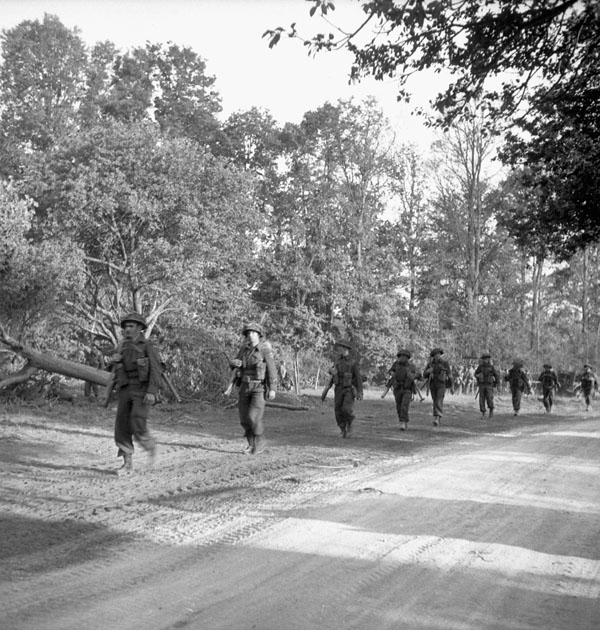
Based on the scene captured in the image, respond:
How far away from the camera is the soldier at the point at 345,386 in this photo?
1457 centimetres

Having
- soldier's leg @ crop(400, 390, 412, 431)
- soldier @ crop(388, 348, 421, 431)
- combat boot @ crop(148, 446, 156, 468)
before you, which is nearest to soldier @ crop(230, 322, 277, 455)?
combat boot @ crop(148, 446, 156, 468)

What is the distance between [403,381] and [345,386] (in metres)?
2.70

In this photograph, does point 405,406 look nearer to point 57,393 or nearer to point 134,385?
point 134,385

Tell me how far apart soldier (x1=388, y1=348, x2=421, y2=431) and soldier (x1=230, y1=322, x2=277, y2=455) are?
19.1 ft

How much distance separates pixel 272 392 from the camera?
11.5 metres

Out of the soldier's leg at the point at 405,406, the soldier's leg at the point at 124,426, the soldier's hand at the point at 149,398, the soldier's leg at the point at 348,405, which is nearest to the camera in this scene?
the soldier's hand at the point at 149,398

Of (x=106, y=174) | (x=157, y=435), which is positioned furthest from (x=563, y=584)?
(x=106, y=174)

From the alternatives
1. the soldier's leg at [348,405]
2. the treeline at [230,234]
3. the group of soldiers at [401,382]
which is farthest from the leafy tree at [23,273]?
the soldier's leg at [348,405]

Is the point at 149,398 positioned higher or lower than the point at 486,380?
lower

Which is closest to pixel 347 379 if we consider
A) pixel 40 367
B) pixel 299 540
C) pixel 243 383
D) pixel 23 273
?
pixel 243 383

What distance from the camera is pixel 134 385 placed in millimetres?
9312

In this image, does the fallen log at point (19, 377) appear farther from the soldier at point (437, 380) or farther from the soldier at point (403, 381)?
the soldier at point (437, 380)

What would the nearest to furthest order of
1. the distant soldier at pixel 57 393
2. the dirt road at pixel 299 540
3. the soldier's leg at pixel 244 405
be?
1. the dirt road at pixel 299 540
2. the soldier's leg at pixel 244 405
3. the distant soldier at pixel 57 393

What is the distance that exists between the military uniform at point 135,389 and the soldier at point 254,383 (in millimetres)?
2246
